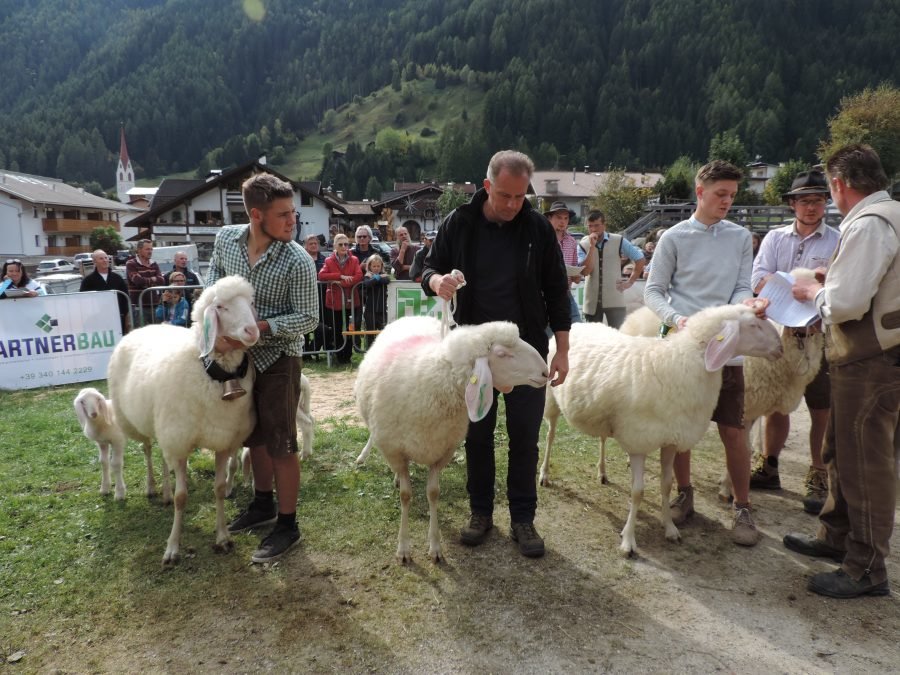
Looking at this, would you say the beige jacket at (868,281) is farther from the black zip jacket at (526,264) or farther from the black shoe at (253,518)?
the black shoe at (253,518)

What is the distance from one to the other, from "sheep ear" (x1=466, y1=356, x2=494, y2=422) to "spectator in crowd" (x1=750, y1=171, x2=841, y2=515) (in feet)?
8.14

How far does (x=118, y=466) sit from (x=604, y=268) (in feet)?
19.0

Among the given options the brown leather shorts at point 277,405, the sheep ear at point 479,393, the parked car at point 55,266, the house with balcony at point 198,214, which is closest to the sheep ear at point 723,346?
the sheep ear at point 479,393

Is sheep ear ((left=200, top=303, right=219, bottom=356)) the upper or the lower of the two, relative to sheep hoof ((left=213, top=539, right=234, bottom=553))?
upper

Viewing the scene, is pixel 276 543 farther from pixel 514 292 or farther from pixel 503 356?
pixel 514 292

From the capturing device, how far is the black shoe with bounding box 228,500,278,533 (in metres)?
4.19

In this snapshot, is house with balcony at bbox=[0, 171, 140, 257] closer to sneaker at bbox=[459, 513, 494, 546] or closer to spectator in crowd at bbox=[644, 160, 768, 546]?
sneaker at bbox=[459, 513, 494, 546]

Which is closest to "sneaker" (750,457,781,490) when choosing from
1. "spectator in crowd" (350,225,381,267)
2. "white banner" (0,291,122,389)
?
"spectator in crowd" (350,225,381,267)

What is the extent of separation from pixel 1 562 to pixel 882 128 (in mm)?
52187

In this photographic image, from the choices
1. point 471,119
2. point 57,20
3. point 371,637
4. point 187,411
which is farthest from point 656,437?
point 57,20

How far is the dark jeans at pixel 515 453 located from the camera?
3.90 meters

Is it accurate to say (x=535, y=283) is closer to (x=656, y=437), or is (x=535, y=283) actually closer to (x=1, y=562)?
(x=656, y=437)

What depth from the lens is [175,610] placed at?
3.25 m

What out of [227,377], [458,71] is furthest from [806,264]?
[458,71]
